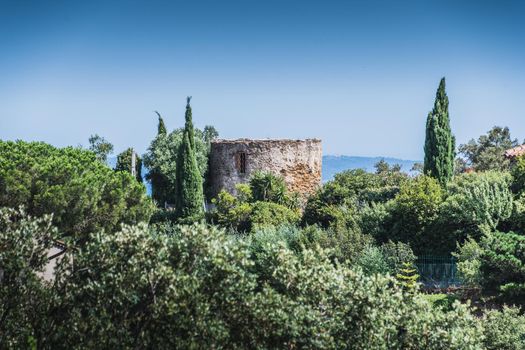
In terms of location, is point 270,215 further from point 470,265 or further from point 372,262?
point 470,265

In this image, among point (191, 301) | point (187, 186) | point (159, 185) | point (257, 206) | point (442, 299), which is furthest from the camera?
point (159, 185)

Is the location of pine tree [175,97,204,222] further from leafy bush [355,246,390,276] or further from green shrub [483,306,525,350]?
green shrub [483,306,525,350]

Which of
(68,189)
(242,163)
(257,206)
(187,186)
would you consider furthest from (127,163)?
(68,189)

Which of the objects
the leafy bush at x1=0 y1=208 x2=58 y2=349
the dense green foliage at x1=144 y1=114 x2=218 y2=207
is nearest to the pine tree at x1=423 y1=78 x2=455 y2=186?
the dense green foliage at x1=144 y1=114 x2=218 y2=207

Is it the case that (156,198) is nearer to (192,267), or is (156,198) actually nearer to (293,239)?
(293,239)

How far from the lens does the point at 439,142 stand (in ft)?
106

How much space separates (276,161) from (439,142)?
10.8 m

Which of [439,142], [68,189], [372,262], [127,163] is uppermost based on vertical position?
[439,142]

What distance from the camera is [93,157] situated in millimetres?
29266

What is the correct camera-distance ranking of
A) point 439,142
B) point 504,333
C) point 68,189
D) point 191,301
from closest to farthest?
point 191,301 → point 504,333 → point 68,189 → point 439,142

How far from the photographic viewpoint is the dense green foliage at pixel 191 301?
1038 cm

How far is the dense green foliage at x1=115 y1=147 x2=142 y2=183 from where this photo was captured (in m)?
47.2

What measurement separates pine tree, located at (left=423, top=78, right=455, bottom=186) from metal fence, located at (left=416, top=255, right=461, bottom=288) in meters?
7.12

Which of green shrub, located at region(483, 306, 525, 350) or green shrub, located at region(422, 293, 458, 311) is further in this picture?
green shrub, located at region(422, 293, 458, 311)
